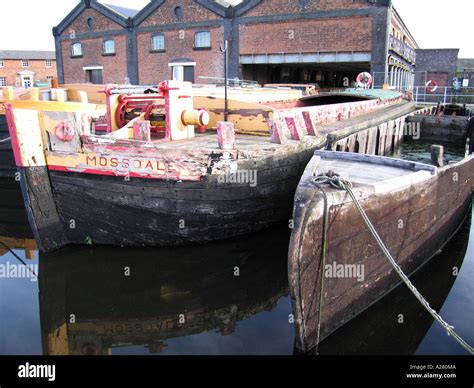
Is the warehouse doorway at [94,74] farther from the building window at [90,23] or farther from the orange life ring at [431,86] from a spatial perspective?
the orange life ring at [431,86]

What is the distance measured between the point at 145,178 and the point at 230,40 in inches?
833

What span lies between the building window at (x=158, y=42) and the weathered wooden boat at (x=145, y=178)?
73.9ft

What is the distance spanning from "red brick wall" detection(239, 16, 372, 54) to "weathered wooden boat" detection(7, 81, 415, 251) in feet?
55.5

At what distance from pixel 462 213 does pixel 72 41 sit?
3092 centimetres

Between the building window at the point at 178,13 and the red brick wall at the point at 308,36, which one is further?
the building window at the point at 178,13

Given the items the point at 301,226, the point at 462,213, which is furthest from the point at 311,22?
the point at 301,226

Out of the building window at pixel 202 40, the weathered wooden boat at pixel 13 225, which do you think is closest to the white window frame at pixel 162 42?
the building window at pixel 202 40

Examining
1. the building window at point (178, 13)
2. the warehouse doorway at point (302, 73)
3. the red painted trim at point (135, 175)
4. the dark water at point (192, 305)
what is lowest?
the dark water at point (192, 305)

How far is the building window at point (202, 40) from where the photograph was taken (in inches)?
1030

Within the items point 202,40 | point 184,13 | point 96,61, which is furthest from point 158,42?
point 96,61

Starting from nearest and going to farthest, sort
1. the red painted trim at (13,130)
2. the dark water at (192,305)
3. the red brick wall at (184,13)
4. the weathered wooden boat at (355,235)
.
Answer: the weathered wooden boat at (355,235) < the dark water at (192,305) < the red painted trim at (13,130) < the red brick wall at (184,13)

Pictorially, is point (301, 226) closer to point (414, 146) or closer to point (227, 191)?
point (227, 191)

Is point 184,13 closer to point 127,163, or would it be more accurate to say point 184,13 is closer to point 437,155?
point 127,163

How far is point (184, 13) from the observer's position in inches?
1050
